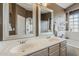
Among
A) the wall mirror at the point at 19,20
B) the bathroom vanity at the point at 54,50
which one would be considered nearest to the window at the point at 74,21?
the bathroom vanity at the point at 54,50

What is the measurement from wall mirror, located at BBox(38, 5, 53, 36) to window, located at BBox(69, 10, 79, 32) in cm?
28

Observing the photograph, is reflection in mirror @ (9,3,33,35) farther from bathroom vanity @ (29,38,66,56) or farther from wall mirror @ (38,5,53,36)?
bathroom vanity @ (29,38,66,56)

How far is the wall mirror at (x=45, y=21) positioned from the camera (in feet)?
4.83

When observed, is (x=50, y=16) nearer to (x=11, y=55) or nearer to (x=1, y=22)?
(x=1, y=22)

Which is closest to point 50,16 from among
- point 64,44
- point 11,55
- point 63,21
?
point 63,21

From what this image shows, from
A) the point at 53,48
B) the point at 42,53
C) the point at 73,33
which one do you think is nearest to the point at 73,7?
the point at 73,33

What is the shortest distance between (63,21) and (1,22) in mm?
834

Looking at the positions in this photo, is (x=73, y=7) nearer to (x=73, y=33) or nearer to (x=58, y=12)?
(x=58, y=12)

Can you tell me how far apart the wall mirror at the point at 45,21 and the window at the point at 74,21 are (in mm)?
277

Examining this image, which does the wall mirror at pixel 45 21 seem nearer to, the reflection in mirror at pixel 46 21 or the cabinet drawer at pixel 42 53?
the reflection in mirror at pixel 46 21

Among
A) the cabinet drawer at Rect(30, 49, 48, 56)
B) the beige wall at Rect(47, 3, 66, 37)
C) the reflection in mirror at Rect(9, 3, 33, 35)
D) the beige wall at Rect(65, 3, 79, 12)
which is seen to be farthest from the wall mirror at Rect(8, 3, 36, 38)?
the beige wall at Rect(65, 3, 79, 12)

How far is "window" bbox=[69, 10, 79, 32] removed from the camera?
1333 millimetres

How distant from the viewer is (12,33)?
1.39m

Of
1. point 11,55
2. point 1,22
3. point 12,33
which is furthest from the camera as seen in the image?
point 12,33
